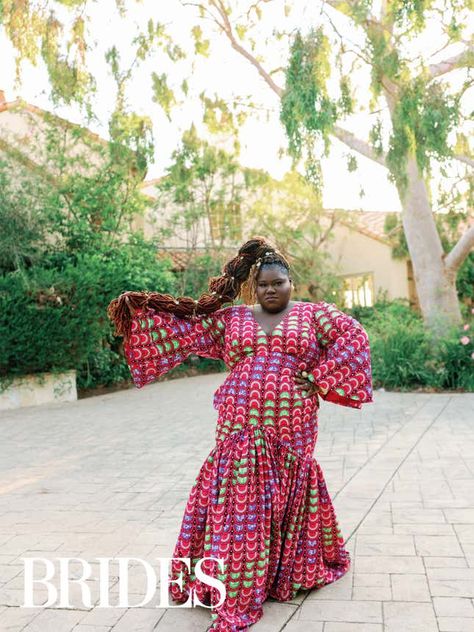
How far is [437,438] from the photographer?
7.64 metres

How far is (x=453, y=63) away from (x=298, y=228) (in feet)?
25.9

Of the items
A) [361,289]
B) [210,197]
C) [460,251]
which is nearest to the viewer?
[460,251]

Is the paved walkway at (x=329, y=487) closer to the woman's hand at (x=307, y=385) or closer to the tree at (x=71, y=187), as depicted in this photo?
the woman's hand at (x=307, y=385)

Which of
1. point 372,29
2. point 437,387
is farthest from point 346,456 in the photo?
point 372,29

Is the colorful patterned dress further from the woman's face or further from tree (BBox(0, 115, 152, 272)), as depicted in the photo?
tree (BBox(0, 115, 152, 272))

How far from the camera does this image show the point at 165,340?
11.9 feet

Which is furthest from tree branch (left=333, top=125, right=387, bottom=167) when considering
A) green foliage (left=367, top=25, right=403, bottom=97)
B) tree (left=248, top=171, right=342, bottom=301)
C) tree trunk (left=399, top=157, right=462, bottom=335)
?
tree (left=248, top=171, right=342, bottom=301)

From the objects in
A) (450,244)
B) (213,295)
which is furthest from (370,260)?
(213,295)

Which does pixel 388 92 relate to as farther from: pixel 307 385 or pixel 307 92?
pixel 307 385

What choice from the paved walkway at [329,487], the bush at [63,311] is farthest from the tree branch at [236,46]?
the paved walkway at [329,487]

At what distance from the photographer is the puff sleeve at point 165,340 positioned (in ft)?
11.8

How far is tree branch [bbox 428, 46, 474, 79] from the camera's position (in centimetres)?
1162

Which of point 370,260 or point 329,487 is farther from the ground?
point 370,260

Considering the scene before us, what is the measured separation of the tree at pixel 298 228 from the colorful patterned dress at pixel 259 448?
15.3 m
